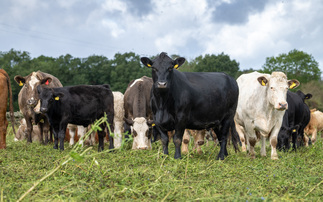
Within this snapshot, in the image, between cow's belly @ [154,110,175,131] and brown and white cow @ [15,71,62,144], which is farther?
brown and white cow @ [15,71,62,144]

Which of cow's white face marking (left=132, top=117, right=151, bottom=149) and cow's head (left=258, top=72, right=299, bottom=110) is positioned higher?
cow's head (left=258, top=72, right=299, bottom=110)


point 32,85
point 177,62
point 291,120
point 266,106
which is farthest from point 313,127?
point 32,85

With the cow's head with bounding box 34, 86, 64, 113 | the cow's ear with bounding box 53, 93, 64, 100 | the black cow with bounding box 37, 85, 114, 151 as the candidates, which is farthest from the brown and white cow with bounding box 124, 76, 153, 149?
the cow's head with bounding box 34, 86, 64, 113

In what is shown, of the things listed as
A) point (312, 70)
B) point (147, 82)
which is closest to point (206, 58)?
point (312, 70)

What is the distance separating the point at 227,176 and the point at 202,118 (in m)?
2.00

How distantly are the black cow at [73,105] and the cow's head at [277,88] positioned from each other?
13.2ft

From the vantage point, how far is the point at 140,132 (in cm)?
902

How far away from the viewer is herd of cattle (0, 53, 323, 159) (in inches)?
252

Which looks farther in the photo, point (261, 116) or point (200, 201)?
point (261, 116)

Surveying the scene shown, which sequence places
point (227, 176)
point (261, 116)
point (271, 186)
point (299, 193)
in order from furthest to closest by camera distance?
point (261, 116) → point (227, 176) → point (271, 186) → point (299, 193)

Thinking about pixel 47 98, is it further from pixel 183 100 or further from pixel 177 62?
pixel 183 100

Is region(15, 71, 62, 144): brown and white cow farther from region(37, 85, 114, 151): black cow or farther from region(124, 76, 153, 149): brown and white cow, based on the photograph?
region(124, 76, 153, 149): brown and white cow

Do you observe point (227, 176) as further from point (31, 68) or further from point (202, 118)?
point (31, 68)

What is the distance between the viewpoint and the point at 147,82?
10.4 metres
